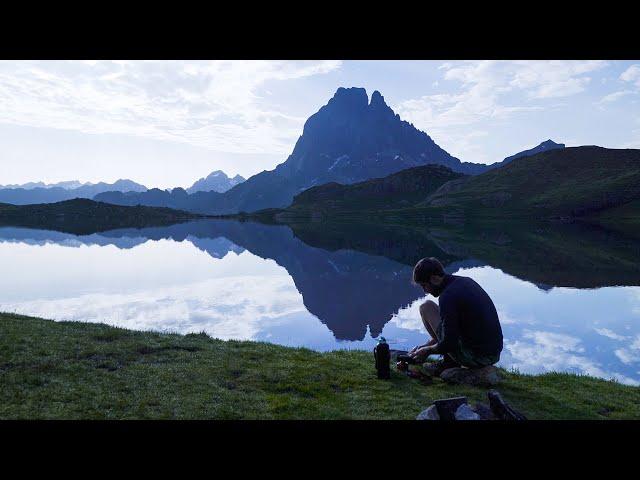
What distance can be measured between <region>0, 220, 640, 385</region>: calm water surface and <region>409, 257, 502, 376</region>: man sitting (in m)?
10.3

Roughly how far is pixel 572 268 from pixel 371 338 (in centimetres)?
4492

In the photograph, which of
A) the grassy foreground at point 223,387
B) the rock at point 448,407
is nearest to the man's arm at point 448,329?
the grassy foreground at point 223,387

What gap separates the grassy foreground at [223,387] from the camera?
12461 mm

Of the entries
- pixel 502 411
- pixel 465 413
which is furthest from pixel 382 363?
pixel 465 413

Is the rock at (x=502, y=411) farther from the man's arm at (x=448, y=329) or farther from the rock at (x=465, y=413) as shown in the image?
the man's arm at (x=448, y=329)

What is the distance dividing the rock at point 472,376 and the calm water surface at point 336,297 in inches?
374

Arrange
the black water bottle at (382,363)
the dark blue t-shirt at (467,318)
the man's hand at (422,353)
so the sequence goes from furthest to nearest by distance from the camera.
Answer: the black water bottle at (382,363) < the man's hand at (422,353) < the dark blue t-shirt at (467,318)

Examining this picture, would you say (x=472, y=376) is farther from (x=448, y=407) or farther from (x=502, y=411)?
(x=448, y=407)

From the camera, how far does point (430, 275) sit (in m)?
14.0

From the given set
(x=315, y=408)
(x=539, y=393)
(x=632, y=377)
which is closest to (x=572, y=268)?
(x=632, y=377)

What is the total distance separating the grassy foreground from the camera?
1246 centimetres

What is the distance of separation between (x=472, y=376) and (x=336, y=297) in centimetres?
3067
